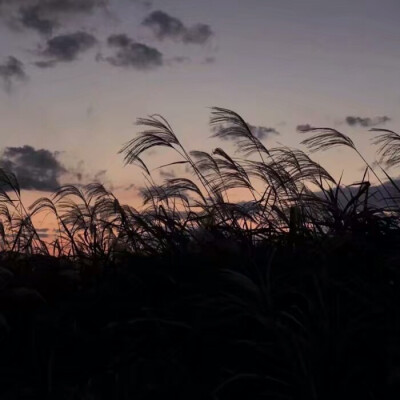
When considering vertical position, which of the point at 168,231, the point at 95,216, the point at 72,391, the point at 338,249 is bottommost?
the point at 72,391

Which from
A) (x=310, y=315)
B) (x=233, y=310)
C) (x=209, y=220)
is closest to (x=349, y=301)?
(x=310, y=315)

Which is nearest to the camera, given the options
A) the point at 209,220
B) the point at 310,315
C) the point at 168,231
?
the point at 310,315

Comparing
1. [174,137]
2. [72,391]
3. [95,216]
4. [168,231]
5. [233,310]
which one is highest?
[174,137]

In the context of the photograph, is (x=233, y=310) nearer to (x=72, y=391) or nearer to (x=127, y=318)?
(x=127, y=318)

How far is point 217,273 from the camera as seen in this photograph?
5965mm

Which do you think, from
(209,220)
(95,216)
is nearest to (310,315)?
(209,220)

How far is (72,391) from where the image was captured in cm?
534

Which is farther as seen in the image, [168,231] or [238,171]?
[238,171]

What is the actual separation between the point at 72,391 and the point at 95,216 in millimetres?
3692

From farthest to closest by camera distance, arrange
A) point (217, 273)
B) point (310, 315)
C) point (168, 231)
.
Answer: point (168, 231), point (217, 273), point (310, 315)

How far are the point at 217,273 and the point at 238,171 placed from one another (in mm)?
2243

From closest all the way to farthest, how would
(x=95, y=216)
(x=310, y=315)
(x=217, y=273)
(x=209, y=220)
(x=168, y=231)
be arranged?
(x=310, y=315) < (x=217, y=273) < (x=168, y=231) < (x=209, y=220) < (x=95, y=216)

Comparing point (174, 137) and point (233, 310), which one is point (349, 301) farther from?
point (174, 137)

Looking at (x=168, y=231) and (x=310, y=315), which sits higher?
(x=168, y=231)
